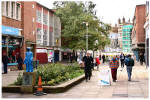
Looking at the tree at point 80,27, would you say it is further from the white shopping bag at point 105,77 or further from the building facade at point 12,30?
the white shopping bag at point 105,77

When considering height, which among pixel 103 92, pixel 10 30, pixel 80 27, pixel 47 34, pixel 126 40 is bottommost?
pixel 103 92

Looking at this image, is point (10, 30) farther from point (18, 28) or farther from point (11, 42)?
point (18, 28)

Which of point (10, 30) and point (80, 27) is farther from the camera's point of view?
point (80, 27)

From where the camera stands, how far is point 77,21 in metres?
46.5

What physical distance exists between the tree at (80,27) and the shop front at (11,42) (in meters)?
18.7

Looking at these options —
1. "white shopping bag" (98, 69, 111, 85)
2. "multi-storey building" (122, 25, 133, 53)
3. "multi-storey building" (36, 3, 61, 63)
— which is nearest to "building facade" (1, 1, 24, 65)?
"multi-storey building" (36, 3, 61, 63)

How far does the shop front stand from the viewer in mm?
24691

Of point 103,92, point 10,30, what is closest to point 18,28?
point 10,30

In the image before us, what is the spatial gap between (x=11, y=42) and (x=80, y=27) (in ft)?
73.6

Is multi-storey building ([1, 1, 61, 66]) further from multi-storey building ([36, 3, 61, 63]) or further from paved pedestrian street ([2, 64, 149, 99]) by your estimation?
paved pedestrian street ([2, 64, 149, 99])

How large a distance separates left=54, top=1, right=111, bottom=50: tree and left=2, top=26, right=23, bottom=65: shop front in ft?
61.2

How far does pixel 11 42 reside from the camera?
26109 mm

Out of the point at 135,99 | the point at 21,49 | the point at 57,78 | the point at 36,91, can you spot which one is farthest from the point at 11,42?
the point at 135,99

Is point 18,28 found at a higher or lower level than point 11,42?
higher
